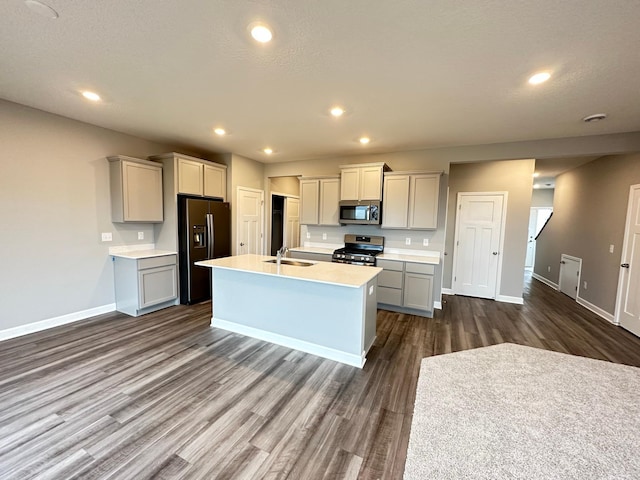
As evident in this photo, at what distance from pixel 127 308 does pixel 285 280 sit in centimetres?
264

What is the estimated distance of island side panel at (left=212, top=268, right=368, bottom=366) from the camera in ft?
8.87

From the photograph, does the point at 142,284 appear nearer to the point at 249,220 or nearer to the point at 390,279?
the point at 249,220

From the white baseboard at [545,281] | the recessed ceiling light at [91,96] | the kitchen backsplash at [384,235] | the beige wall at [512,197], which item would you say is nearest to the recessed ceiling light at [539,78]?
the kitchen backsplash at [384,235]

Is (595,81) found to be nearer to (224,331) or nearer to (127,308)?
(224,331)

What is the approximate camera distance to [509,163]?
15.8 ft

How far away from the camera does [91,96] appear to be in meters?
2.77

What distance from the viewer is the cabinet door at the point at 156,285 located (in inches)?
151

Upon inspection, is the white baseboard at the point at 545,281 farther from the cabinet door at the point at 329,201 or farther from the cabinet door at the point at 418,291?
the cabinet door at the point at 329,201

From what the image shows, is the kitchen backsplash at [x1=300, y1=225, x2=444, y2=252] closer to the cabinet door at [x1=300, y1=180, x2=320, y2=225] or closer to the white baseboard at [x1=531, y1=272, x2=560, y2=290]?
the cabinet door at [x1=300, y1=180, x2=320, y2=225]

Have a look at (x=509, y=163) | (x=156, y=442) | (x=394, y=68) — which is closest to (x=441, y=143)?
(x=509, y=163)

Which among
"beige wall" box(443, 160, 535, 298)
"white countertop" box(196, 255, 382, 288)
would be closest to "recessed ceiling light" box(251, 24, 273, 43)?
"white countertop" box(196, 255, 382, 288)

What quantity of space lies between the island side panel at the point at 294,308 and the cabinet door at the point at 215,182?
6.14 ft

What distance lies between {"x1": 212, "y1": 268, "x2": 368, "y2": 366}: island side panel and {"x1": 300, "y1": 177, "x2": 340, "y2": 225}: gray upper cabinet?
218cm

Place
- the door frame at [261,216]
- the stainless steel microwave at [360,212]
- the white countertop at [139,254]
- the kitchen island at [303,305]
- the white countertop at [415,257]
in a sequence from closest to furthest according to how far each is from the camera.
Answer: the kitchen island at [303,305]
the white countertop at [139,254]
the white countertop at [415,257]
the stainless steel microwave at [360,212]
the door frame at [261,216]
